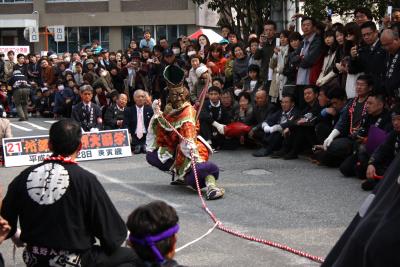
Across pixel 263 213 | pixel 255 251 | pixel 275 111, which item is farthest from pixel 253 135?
pixel 255 251

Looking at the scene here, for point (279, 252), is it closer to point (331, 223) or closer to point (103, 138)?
point (331, 223)

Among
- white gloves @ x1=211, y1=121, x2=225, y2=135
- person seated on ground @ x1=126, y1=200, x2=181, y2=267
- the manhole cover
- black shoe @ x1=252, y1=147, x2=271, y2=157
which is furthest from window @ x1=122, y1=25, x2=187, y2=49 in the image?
person seated on ground @ x1=126, y1=200, x2=181, y2=267

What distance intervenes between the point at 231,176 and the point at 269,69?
3277 millimetres

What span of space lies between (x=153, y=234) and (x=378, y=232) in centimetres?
115

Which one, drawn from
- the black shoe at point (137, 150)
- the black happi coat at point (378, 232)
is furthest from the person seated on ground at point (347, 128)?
the black happi coat at point (378, 232)

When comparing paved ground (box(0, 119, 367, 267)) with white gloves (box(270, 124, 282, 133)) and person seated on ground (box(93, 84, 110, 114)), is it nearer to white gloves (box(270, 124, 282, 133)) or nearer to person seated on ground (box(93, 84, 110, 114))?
→ white gloves (box(270, 124, 282, 133))

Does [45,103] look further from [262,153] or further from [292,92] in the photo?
[292,92]

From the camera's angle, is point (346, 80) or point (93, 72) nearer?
point (346, 80)

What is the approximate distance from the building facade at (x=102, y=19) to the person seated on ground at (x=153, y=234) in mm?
37372

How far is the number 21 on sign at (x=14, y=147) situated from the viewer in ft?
36.6

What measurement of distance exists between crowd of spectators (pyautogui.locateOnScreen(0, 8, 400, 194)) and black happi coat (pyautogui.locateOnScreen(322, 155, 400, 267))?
5.86 metres

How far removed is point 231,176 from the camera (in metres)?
9.40

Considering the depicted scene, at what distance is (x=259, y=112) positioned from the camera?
11.9 metres

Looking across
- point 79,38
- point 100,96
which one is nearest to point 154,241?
point 100,96
